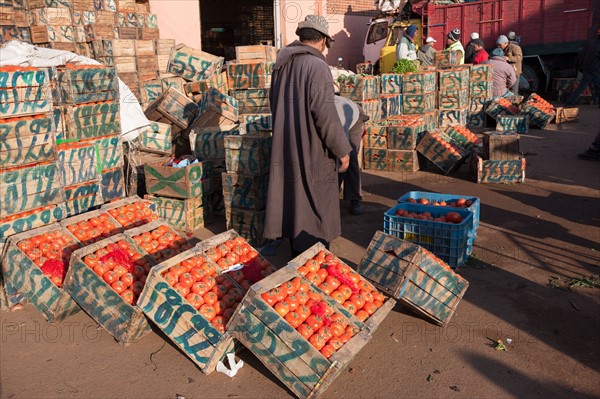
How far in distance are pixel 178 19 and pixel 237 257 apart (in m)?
14.5

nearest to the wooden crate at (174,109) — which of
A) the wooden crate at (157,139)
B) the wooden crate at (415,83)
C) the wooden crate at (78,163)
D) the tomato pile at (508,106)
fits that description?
the wooden crate at (157,139)

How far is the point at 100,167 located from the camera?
6.62 metres

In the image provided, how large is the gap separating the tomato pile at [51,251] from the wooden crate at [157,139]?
4.20m

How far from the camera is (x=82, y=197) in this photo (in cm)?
637

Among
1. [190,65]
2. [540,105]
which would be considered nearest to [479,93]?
[540,105]

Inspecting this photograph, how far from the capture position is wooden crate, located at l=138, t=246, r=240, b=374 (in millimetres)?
4055

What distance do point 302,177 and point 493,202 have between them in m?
4.13

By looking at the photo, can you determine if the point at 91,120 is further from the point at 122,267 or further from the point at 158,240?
the point at 122,267

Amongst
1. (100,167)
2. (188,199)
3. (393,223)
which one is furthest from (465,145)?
(100,167)

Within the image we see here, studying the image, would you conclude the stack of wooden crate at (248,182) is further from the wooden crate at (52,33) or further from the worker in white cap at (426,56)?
the worker in white cap at (426,56)

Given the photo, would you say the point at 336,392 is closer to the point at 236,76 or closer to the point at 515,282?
the point at 515,282

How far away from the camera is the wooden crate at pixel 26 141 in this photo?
5.28 m

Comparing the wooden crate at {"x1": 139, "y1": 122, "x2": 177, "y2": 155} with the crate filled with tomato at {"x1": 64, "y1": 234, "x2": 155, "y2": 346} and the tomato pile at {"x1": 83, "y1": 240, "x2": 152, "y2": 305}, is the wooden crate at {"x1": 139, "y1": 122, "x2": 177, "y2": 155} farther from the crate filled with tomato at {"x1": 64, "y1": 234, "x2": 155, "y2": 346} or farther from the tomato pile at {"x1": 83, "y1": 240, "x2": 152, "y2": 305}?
the crate filled with tomato at {"x1": 64, "y1": 234, "x2": 155, "y2": 346}

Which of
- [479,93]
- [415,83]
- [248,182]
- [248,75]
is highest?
[248,75]
